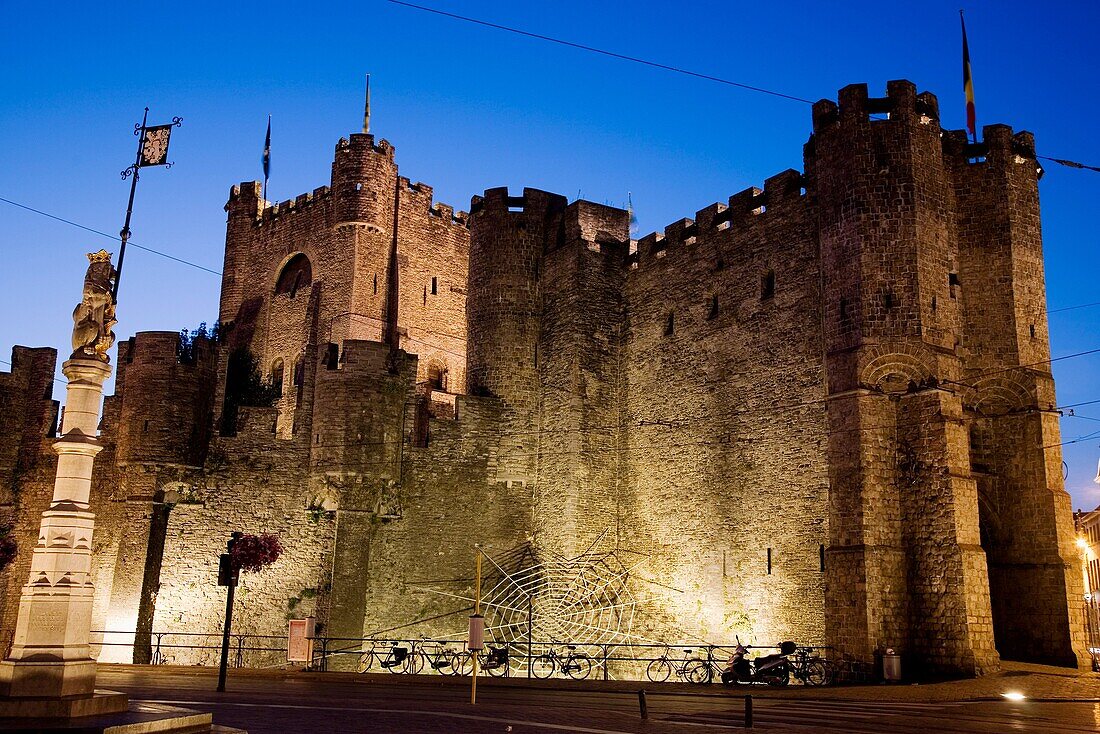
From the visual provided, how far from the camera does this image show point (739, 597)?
22.1m

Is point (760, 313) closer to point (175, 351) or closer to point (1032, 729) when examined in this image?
point (1032, 729)

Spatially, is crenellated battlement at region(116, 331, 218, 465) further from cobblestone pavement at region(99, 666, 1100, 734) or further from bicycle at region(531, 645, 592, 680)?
bicycle at region(531, 645, 592, 680)

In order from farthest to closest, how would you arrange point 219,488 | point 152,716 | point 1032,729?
point 219,488 < point 1032,729 < point 152,716

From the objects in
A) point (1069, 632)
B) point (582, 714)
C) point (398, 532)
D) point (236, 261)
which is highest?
point (236, 261)

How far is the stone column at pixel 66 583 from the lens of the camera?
9.66 metres

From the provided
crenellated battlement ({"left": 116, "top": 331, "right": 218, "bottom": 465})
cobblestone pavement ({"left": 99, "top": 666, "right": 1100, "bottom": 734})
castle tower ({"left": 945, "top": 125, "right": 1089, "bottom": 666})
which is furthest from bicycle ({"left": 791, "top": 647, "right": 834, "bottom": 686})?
crenellated battlement ({"left": 116, "top": 331, "right": 218, "bottom": 465})

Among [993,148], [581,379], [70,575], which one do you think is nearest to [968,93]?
[993,148]

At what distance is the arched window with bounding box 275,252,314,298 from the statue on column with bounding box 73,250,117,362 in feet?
83.7

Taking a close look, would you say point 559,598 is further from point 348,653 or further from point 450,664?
point 348,653

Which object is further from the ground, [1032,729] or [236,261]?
[236,261]

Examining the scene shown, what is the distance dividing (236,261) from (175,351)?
16.4 metres

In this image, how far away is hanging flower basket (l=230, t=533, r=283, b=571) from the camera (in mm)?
19750

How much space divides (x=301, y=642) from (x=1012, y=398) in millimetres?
16409

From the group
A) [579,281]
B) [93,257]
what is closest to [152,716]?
[93,257]
